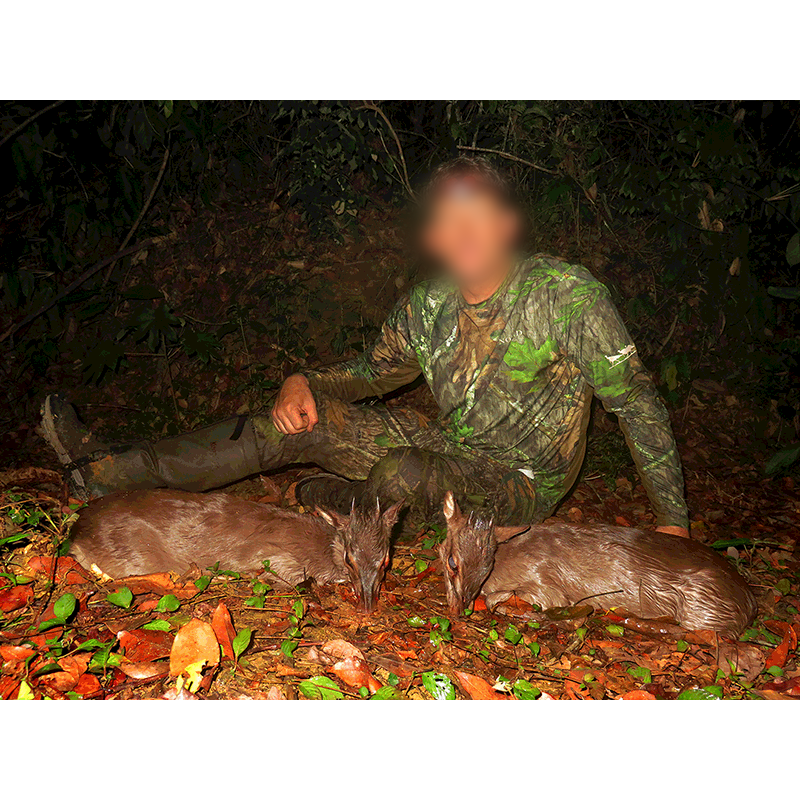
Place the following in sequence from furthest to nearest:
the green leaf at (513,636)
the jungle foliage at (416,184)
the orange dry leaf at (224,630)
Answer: the jungle foliage at (416,184)
the green leaf at (513,636)
the orange dry leaf at (224,630)

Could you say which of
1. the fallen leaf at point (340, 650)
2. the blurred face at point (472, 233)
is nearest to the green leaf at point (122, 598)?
the fallen leaf at point (340, 650)

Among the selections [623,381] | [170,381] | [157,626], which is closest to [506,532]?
[623,381]

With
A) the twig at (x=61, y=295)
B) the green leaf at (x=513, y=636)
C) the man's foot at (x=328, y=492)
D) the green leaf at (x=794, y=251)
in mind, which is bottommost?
the man's foot at (x=328, y=492)

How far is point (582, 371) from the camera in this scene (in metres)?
4.34

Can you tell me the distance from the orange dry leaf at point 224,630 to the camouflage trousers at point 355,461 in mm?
1874

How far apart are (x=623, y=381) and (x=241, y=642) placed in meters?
2.86

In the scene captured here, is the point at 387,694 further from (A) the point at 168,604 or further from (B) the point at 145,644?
(A) the point at 168,604

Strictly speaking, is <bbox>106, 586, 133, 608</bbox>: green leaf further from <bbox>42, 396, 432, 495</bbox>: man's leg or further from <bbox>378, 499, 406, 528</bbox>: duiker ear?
<bbox>42, 396, 432, 495</bbox>: man's leg

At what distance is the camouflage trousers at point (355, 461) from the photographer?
15.2ft

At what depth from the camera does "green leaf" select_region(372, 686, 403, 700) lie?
254 centimetres

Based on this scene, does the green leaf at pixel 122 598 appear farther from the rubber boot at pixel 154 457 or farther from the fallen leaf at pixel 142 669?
the rubber boot at pixel 154 457

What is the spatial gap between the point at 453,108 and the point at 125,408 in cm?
555

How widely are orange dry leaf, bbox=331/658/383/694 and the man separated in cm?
160

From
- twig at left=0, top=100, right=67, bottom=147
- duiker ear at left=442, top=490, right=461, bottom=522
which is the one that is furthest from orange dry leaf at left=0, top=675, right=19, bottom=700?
twig at left=0, top=100, right=67, bottom=147
